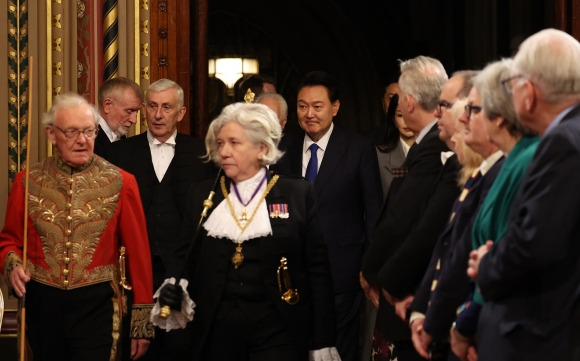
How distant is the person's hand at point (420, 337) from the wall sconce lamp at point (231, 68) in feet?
31.5

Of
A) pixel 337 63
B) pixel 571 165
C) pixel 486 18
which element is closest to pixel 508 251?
pixel 571 165

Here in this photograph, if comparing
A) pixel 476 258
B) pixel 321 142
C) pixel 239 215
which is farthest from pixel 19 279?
pixel 476 258

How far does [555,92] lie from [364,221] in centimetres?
324

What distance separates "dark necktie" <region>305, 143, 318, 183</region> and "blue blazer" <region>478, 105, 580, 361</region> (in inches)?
124

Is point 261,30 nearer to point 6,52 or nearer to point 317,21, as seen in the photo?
point 317,21

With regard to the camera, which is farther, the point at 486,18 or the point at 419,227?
the point at 486,18

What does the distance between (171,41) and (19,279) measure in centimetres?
261

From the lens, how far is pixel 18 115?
7188 millimetres

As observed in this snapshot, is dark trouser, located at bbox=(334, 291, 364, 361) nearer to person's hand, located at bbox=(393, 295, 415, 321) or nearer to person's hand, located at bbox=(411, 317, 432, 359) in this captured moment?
person's hand, located at bbox=(393, 295, 415, 321)

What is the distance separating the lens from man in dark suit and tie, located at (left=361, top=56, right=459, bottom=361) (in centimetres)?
481

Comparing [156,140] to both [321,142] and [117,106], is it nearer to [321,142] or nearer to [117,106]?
[117,106]

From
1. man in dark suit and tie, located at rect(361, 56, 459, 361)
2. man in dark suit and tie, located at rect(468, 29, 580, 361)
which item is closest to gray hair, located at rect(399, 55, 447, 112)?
man in dark suit and tie, located at rect(361, 56, 459, 361)

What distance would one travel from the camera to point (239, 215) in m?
5.28

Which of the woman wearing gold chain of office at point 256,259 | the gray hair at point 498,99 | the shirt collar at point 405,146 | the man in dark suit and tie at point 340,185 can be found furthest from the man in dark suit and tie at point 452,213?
the shirt collar at point 405,146
